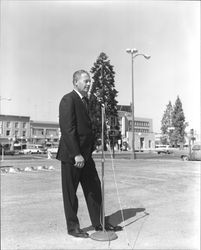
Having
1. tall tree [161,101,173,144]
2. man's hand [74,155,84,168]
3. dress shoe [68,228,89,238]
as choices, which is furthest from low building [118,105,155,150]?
tall tree [161,101,173,144]

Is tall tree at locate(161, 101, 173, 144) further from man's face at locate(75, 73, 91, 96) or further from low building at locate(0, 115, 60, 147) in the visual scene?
man's face at locate(75, 73, 91, 96)

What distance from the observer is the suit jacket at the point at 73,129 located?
13.1 feet

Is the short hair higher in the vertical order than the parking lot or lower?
higher

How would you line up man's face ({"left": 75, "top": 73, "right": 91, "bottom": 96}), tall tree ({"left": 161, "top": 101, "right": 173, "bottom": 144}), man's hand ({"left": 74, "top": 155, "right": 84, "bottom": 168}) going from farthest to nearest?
tall tree ({"left": 161, "top": 101, "right": 173, "bottom": 144})
man's face ({"left": 75, "top": 73, "right": 91, "bottom": 96})
man's hand ({"left": 74, "top": 155, "right": 84, "bottom": 168})

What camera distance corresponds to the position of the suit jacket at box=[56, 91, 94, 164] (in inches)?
157

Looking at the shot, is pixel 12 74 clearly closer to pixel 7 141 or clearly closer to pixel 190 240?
pixel 190 240

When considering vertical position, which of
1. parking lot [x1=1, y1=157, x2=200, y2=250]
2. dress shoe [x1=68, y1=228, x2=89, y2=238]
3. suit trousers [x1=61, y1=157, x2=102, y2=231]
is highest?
suit trousers [x1=61, y1=157, x2=102, y2=231]

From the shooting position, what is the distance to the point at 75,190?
4215 mm

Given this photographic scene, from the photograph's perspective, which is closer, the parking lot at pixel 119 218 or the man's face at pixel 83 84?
the parking lot at pixel 119 218

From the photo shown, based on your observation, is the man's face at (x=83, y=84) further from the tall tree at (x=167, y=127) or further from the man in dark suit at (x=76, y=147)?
the tall tree at (x=167, y=127)

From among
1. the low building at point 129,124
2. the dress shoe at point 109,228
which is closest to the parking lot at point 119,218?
the dress shoe at point 109,228

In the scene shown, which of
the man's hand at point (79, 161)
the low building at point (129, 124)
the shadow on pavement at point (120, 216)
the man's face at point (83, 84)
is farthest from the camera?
the low building at point (129, 124)

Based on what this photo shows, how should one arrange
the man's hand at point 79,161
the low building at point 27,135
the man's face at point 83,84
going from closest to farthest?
1. the man's hand at point 79,161
2. the man's face at point 83,84
3. the low building at point 27,135

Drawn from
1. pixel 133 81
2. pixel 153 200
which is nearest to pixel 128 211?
Result: pixel 153 200
